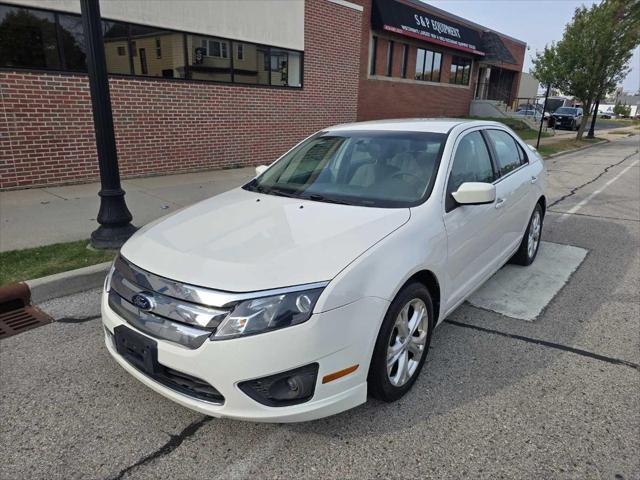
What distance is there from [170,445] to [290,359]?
0.90 metres

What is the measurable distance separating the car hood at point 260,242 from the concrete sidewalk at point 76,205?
10.4ft

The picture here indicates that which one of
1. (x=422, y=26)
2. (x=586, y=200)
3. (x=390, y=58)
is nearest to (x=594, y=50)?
(x=422, y=26)

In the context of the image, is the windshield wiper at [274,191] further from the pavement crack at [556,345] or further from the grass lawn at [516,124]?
the grass lawn at [516,124]

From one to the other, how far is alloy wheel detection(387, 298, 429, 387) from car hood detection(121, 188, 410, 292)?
1.70 ft

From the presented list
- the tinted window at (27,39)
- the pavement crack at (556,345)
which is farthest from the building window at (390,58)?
the pavement crack at (556,345)

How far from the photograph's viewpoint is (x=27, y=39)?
7.46 metres

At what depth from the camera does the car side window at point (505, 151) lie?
14.3ft

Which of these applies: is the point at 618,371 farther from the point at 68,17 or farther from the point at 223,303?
the point at 68,17

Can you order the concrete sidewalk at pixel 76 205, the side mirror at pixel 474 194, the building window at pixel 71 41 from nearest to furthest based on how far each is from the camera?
the side mirror at pixel 474 194 < the concrete sidewalk at pixel 76 205 < the building window at pixel 71 41

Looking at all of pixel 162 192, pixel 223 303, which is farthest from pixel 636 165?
pixel 223 303

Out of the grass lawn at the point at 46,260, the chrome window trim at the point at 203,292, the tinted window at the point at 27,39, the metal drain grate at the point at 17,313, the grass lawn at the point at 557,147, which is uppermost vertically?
the tinted window at the point at 27,39

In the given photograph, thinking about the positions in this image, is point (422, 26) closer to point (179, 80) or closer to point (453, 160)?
point (179, 80)

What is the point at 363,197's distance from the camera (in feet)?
10.7

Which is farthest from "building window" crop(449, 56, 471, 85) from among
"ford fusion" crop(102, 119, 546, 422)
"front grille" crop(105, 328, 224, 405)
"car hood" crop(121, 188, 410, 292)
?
"front grille" crop(105, 328, 224, 405)
